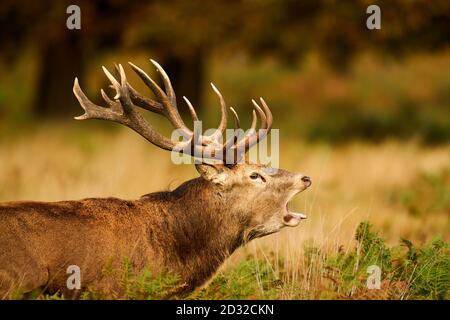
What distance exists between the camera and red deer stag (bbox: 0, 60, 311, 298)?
6180 millimetres

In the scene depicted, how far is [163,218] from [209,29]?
1090 cm

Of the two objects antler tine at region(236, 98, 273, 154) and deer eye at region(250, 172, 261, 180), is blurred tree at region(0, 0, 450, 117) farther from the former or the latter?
deer eye at region(250, 172, 261, 180)

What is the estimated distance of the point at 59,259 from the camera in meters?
6.13

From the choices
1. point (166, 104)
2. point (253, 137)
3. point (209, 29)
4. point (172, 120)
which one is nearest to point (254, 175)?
point (253, 137)

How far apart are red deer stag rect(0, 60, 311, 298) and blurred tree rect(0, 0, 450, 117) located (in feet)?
31.4

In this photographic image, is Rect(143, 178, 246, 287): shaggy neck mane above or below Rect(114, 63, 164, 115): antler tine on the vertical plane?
below

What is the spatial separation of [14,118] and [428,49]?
8.53 metres

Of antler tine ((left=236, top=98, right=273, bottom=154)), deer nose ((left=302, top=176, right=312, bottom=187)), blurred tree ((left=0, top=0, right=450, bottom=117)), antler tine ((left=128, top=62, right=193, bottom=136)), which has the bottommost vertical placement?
deer nose ((left=302, top=176, right=312, bottom=187))

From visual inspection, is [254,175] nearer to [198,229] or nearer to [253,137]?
[253,137]

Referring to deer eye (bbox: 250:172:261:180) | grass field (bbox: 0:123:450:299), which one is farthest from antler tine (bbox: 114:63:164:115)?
deer eye (bbox: 250:172:261:180)

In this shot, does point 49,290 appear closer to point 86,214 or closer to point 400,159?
point 86,214

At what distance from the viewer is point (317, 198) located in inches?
473

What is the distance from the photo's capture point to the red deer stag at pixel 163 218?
20.3 feet
